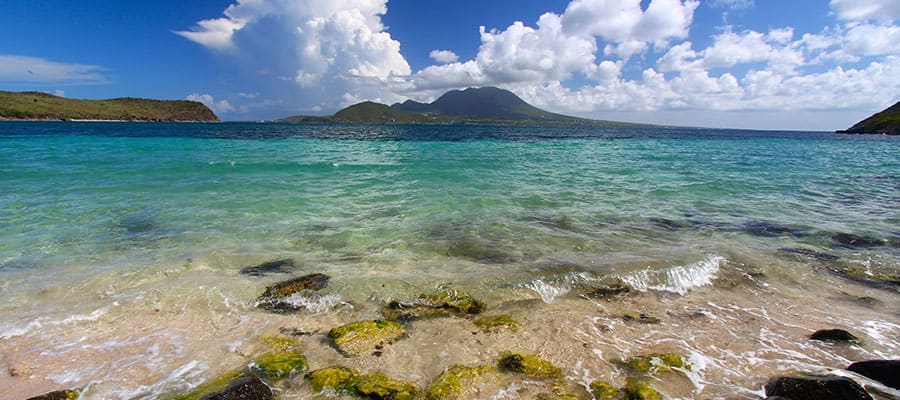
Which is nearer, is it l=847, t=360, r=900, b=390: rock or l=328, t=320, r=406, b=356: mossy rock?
l=847, t=360, r=900, b=390: rock

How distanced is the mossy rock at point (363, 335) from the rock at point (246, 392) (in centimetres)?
128

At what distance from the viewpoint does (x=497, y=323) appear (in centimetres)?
683

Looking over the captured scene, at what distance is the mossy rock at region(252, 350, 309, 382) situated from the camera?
17.4 feet

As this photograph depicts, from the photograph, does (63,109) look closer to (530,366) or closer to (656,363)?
(530,366)

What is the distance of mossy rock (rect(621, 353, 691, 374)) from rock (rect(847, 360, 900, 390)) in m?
2.14

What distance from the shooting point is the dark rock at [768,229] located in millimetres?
12676

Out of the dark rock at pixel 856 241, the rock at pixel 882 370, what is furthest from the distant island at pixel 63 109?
the dark rock at pixel 856 241

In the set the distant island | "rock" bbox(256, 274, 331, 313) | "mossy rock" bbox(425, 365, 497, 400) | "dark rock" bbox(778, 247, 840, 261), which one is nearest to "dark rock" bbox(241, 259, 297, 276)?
"rock" bbox(256, 274, 331, 313)

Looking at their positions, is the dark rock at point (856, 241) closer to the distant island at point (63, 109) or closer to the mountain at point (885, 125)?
the mountain at point (885, 125)

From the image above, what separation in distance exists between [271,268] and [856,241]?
17.1 metres

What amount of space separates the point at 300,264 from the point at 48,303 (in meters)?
4.67

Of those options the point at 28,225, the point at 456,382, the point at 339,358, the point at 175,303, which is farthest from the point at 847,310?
the point at 28,225

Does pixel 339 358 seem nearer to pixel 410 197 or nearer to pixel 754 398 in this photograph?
pixel 754 398

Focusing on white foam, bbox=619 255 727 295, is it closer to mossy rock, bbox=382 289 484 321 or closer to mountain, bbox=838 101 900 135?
mossy rock, bbox=382 289 484 321
